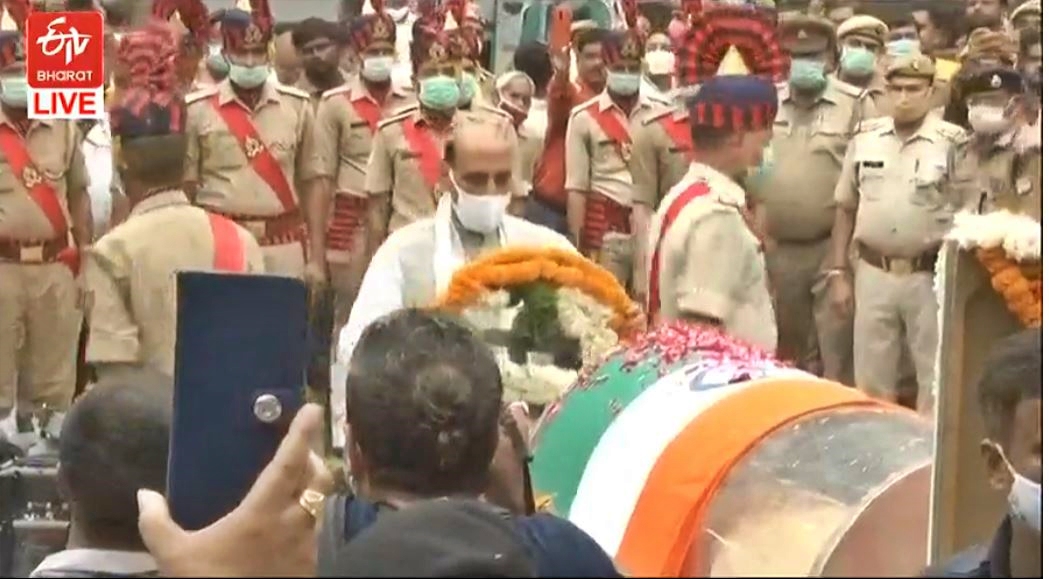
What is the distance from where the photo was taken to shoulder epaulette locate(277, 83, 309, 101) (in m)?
4.25

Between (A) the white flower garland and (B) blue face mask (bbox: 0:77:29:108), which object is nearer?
(A) the white flower garland

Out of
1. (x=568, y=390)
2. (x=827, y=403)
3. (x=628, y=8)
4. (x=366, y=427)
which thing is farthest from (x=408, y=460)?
(x=628, y=8)

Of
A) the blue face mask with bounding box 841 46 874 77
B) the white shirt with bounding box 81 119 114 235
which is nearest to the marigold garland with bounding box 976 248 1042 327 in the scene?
the blue face mask with bounding box 841 46 874 77

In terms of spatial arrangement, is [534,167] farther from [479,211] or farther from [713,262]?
[479,211]

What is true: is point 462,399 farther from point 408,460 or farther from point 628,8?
point 628,8

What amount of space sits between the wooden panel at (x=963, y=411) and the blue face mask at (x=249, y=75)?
2324mm

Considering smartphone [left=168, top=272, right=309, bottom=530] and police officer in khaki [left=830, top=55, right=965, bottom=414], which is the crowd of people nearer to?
police officer in khaki [left=830, top=55, right=965, bottom=414]

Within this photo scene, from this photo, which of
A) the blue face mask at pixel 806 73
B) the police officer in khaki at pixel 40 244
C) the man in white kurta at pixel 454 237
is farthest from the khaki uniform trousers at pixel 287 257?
the blue face mask at pixel 806 73

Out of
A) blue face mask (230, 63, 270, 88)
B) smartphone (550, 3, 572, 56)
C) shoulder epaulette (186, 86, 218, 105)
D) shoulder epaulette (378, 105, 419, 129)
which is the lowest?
shoulder epaulette (378, 105, 419, 129)

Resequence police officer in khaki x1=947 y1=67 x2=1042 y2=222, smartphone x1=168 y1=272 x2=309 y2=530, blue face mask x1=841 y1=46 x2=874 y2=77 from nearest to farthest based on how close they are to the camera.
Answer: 1. smartphone x1=168 y1=272 x2=309 y2=530
2. police officer in khaki x1=947 y1=67 x2=1042 y2=222
3. blue face mask x1=841 y1=46 x2=874 y2=77

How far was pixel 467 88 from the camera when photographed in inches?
161

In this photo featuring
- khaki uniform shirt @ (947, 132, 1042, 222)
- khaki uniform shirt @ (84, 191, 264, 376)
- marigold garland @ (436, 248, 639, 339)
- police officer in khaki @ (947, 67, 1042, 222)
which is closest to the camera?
marigold garland @ (436, 248, 639, 339)

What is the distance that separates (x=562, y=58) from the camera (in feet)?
13.9

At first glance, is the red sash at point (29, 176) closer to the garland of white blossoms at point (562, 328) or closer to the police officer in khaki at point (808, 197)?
the police officer in khaki at point (808, 197)
